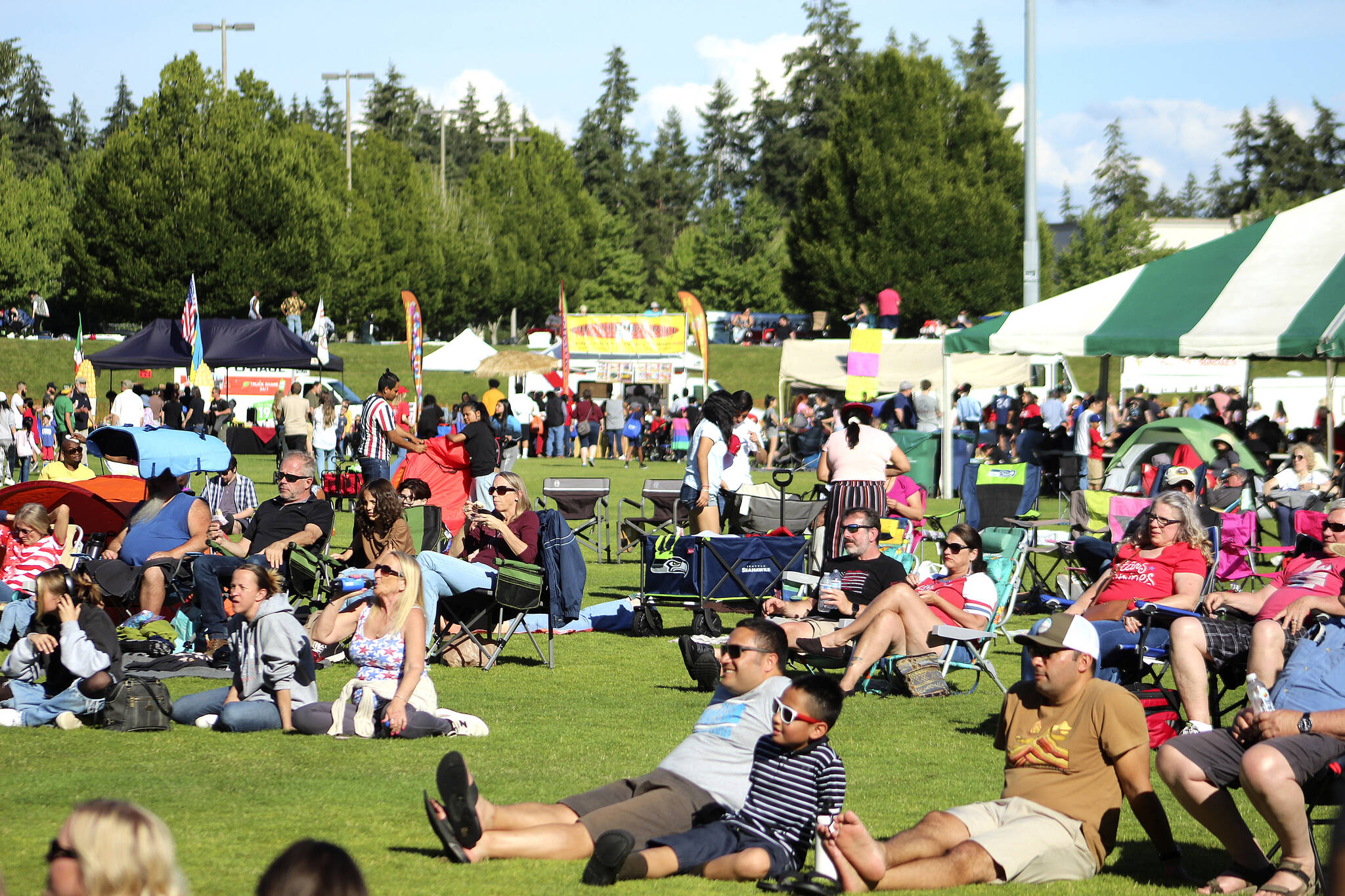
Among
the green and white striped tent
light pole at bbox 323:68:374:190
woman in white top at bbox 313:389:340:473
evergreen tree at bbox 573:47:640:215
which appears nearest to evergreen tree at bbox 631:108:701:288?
evergreen tree at bbox 573:47:640:215

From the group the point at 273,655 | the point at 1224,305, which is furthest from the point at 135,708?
the point at 1224,305

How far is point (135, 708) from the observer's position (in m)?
7.06

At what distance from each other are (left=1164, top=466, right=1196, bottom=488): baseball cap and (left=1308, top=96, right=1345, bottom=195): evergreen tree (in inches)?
2819

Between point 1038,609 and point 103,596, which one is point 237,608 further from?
point 1038,609

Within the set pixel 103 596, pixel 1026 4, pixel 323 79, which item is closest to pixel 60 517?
pixel 103 596

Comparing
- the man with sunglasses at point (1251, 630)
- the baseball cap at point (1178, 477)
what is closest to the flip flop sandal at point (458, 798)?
the man with sunglasses at point (1251, 630)

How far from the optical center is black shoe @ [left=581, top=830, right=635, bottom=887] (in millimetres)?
4559

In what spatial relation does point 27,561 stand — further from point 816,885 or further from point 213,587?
point 816,885

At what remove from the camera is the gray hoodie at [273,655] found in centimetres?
709

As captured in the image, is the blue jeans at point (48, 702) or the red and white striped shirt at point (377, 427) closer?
the blue jeans at point (48, 702)

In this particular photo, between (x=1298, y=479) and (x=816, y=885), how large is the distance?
1219 centimetres

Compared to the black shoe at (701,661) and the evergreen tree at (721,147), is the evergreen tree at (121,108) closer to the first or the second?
the evergreen tree at (721,147)

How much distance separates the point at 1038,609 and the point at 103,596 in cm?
701

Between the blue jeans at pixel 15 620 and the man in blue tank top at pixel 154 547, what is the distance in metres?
1.36
